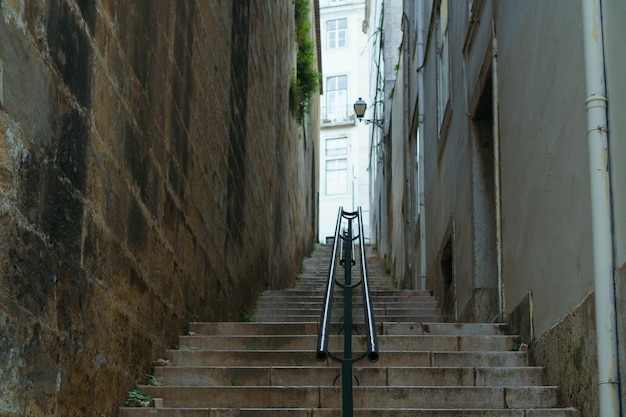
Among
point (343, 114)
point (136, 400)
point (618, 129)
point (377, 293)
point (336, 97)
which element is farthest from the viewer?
point (336, 97)

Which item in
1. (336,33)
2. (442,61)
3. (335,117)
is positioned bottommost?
(442,61)

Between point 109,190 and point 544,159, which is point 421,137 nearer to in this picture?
point 544,159

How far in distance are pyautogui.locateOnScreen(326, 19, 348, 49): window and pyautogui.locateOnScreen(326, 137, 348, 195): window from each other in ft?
13.1

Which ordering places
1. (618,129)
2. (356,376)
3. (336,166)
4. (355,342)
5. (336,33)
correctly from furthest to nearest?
1. (336,33)
2. (336,166)
3. (355,342)
4. (356,376)
5. (618,129)

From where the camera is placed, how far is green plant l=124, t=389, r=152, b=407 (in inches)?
205

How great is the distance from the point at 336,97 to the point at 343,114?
887 millimetres

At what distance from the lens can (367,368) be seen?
570cm

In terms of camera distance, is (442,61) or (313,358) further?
(442,61)

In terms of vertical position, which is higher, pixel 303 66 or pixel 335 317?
pixel 303 66

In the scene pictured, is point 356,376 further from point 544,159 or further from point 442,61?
point 442,61

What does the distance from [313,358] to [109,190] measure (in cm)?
197

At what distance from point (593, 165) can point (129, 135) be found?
8.10ft

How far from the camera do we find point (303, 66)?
65.1 ft

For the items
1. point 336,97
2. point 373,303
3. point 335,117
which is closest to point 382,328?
point 373,303
